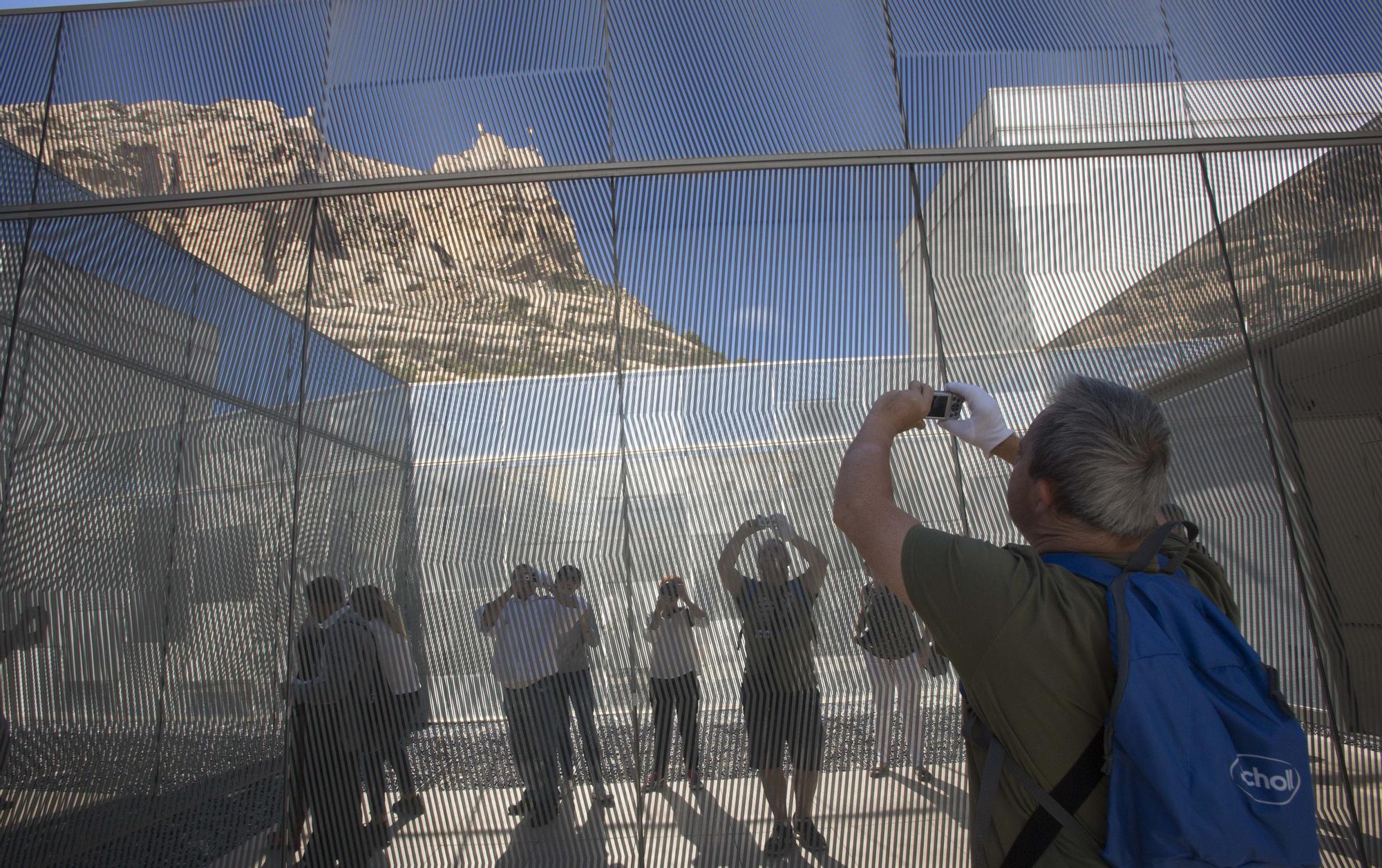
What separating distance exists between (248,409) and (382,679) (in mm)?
1221

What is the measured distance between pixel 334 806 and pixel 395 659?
23.3 inches

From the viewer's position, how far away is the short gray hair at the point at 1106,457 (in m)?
1.40

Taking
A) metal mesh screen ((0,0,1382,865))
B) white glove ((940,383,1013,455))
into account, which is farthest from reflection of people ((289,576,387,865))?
white glove ((940,383,1013,455))

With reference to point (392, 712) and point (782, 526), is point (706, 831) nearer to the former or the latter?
point (782, 526)

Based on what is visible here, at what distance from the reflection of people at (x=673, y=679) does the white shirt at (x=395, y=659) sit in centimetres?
90

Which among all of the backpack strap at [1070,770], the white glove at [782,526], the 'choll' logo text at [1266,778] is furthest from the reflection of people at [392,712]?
the 'choll' logo text at [1266,778]

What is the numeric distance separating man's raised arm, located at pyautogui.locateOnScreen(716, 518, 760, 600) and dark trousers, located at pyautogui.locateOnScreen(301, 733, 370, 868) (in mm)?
1549

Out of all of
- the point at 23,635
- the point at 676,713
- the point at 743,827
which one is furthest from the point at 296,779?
the point at 743,827

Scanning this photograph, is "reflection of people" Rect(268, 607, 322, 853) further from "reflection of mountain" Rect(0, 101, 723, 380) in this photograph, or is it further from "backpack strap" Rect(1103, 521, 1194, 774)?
"backpack strap" Rect(1103, 521, 1194, 774)

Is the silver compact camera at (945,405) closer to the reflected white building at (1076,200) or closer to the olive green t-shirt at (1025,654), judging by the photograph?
the olive green t-shirt at (1025,654)

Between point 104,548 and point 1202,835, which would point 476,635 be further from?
point 1202,835

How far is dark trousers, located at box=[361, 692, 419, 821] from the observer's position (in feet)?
10.8

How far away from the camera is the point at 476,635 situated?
11.1 ft

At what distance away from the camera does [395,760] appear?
3326mm
